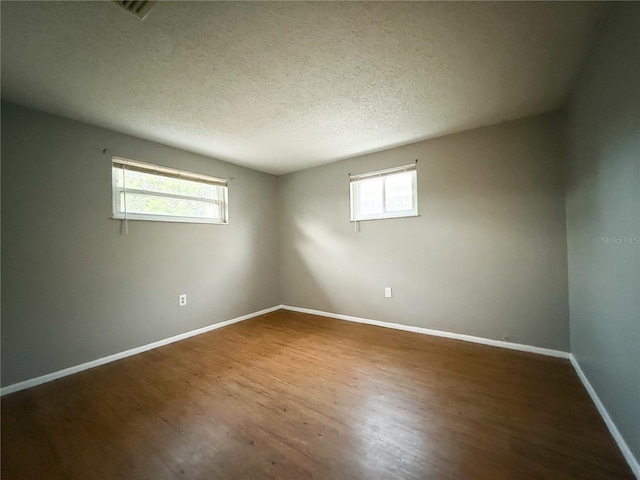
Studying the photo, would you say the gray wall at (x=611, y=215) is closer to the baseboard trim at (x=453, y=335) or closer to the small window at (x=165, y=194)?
the baseboard trim at (x=453, y=335)

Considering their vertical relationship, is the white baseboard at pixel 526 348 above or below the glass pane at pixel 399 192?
below

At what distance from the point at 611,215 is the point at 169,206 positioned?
147 inches

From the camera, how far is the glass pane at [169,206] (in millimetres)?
2598

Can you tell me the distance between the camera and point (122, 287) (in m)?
2.46

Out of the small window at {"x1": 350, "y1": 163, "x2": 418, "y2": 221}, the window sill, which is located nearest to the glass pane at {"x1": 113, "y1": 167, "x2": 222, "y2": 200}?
the window sill

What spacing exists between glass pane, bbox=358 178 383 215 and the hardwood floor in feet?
6.01

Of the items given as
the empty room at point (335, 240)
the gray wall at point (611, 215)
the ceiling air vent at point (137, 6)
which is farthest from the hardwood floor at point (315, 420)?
the ceiling air vent at point (137, 6)

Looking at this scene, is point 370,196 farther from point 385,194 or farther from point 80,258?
point 80,258

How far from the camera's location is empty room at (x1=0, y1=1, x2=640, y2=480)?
1240 millimetres

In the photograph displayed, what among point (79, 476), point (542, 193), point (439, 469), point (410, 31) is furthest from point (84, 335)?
point (542, 193)

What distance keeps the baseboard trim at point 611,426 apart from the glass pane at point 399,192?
2074mm

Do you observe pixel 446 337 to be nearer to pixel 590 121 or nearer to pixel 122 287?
pixel 590 121

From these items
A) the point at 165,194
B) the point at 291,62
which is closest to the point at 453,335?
the point at 291,62

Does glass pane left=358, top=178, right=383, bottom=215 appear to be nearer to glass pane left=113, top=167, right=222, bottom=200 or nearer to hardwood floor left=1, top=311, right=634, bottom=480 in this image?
hardwood floor left=1, top=311, right=634, bottom=480
